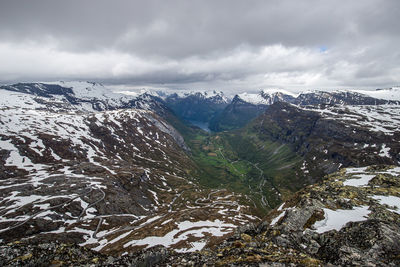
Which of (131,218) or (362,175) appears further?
(131,218)

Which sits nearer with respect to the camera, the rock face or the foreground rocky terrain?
the foreground rocky terrain

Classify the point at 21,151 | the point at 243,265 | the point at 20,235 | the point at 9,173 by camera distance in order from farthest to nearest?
1. the point at 21,151
2. the point at 9,173
3. the point at 20,235
4. the point at 243,265

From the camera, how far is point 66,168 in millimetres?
162500

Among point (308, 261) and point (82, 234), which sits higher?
point (308, 261)

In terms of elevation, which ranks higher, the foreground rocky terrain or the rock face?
the foreground rocky terrain

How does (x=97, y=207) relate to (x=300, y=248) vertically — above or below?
below

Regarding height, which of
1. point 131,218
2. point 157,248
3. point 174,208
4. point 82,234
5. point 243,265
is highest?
point 243,265

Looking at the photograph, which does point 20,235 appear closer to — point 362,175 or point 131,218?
point 131,218

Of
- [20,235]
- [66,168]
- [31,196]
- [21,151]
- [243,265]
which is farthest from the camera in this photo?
[21,151]

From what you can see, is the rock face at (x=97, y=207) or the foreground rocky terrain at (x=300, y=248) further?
the rock face at (x=97, y=207)

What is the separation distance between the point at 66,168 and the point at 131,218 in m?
86.5

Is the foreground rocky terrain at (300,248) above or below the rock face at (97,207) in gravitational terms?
above

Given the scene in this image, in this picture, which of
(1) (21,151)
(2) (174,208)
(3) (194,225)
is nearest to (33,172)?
(1) (21,151)

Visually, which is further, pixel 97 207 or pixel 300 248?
pixel 97 207
